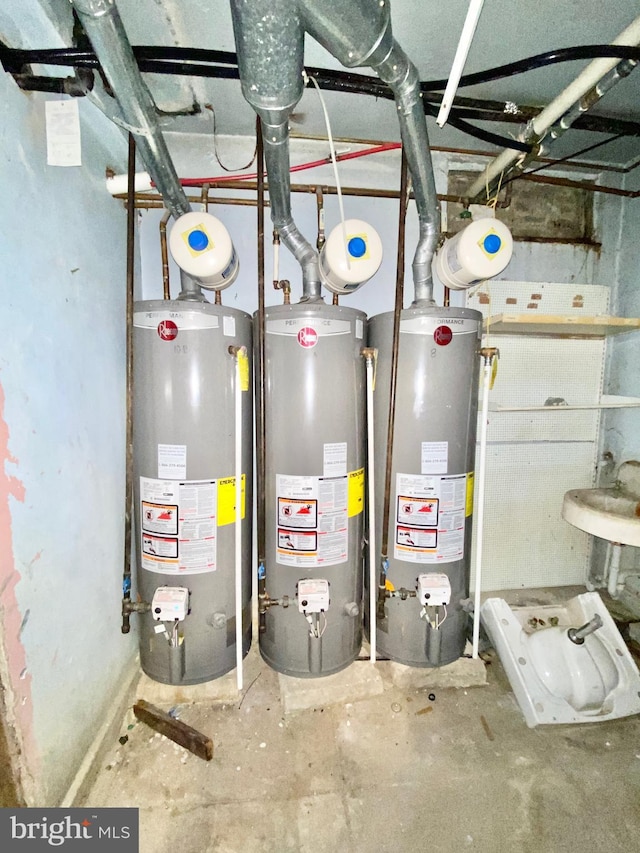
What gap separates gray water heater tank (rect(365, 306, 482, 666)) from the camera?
4.76 feet

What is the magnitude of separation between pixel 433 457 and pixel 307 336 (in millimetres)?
677

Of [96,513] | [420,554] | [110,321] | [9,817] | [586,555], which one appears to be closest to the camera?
[9,817]

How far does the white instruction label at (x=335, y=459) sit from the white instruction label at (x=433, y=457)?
1.02 feet

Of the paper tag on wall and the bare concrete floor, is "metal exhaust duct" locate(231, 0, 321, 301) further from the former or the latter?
the bare concrete floor

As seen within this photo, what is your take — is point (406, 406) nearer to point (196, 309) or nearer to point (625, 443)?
point (196, 309)

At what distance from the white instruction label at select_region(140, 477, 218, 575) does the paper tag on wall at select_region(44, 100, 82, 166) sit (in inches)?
40.6

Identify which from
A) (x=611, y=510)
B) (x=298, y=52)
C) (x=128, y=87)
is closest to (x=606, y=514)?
(x=611, y=510)

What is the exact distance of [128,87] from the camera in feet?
3.19

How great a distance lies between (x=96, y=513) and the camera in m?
1.29

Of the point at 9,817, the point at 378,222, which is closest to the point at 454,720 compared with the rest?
the point at 9,817

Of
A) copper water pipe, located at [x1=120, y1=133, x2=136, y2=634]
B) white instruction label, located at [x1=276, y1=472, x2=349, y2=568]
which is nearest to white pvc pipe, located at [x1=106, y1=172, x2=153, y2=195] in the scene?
copper water pipe, located at [x1=120, y1=133, x2=136, y2=634]

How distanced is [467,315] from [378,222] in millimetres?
782

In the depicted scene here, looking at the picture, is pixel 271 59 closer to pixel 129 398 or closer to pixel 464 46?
pixel 464 46

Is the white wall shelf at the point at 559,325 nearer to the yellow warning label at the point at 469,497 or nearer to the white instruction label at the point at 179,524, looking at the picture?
the yellow warning label at the point at 469,497
